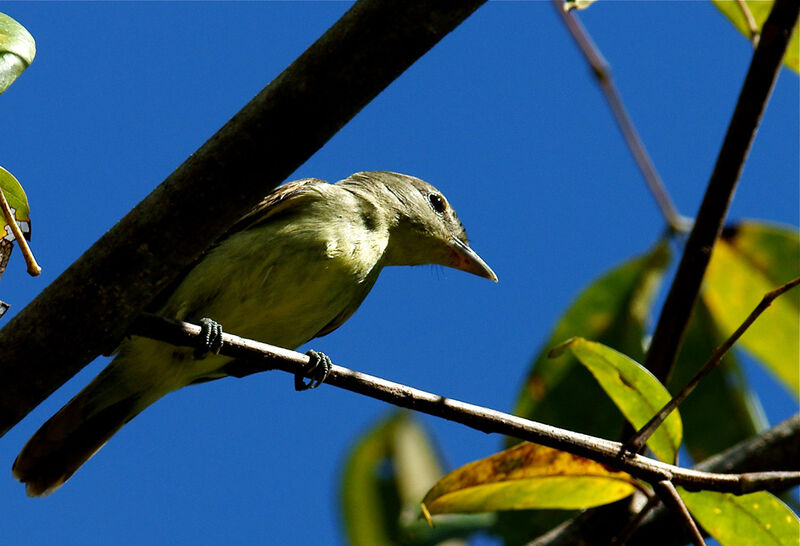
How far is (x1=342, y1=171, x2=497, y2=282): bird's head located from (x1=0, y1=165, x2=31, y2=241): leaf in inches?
86.8

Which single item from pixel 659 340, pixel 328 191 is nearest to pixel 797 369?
pixel 659 340

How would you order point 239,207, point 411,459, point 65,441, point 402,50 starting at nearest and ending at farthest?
point 402,50, point 239,207, point 65,441, point 411,459

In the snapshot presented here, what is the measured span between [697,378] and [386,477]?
286 centimetres

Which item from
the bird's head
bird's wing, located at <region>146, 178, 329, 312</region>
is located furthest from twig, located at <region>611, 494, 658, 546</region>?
the bird's head

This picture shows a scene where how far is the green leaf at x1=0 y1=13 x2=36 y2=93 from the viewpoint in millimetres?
2252

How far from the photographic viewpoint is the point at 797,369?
3.87 m

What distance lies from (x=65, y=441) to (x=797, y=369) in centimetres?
303

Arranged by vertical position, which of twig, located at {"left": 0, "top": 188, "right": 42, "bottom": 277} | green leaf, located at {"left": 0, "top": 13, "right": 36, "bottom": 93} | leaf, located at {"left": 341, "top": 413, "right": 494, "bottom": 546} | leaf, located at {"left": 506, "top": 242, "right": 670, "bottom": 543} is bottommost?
leaf, located at {"left": 341, "top": 413, "right": 494, "bottom": 546}

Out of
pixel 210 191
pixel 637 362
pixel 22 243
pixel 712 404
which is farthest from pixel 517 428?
pixel 712 404

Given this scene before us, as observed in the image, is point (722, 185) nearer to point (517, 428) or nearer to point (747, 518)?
point (747, 518)

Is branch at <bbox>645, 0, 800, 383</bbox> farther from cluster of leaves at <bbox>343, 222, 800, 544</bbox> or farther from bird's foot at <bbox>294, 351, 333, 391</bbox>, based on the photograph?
bird's foot at <bbox>294, 351, 333, 391</bbox>

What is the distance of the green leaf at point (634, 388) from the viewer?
2.56 metres

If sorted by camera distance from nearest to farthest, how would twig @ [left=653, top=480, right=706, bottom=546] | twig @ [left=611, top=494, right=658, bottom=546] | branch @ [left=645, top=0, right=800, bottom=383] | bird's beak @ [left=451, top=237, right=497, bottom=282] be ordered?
twig @ [left=653, top=480, right=706, bottom=546] → twig @ [left=611, top=494, right=658, bottom=546] → branch @ [left=645, top=0, right=800, bottom=383] → bird's beak @ [left=451, top=237, right=497, bottom=282]

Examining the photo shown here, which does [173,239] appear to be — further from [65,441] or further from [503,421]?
[65,441]
